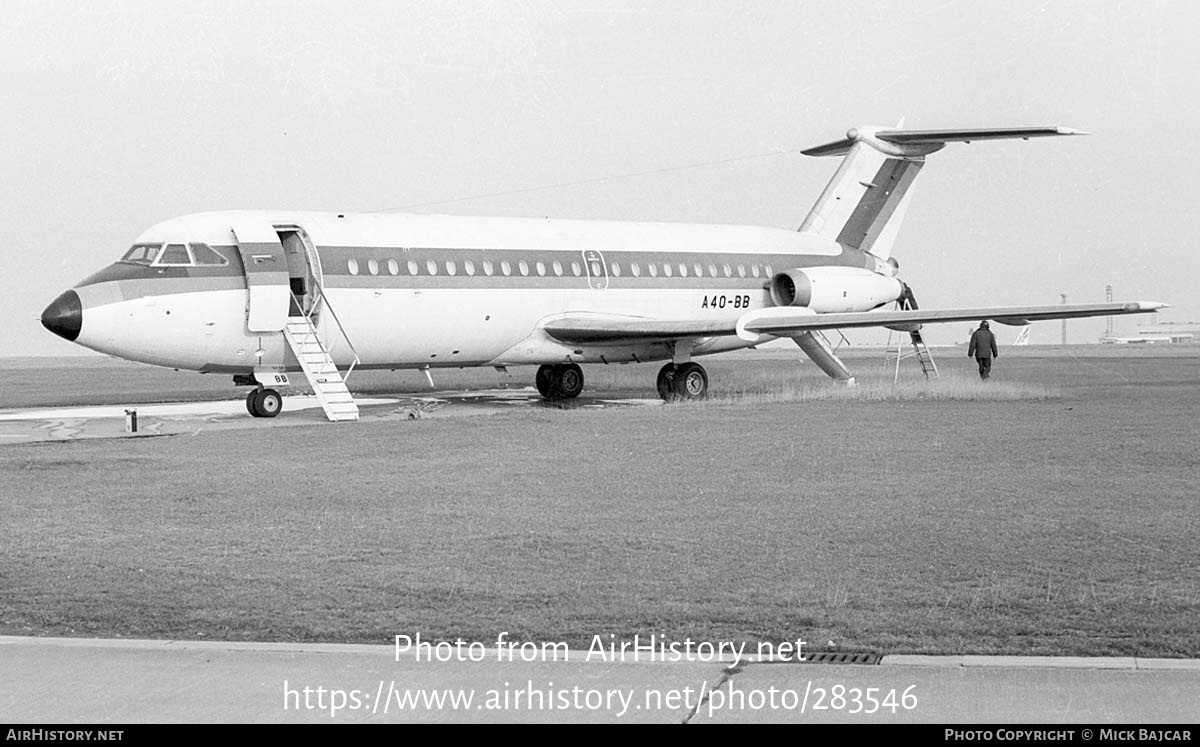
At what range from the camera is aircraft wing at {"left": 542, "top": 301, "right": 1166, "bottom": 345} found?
103ft

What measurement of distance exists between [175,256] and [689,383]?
39.8 ft

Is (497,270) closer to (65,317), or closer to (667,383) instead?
(667,383)

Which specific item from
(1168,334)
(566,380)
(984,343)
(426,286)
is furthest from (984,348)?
(1168,334)

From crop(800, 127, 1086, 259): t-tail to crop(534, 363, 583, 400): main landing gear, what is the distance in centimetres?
800

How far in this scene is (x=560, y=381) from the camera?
34625 mm

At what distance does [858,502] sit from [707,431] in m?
8.17

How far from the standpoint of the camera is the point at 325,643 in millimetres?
8383

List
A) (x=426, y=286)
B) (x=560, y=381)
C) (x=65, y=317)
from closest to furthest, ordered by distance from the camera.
→ (x=65, y=317) < (x=426, y=286) < (x=560, y=381)

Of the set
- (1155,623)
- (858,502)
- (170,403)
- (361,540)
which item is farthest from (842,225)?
(1155,623)

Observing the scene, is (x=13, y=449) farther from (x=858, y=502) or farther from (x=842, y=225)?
(x=842, y=225)

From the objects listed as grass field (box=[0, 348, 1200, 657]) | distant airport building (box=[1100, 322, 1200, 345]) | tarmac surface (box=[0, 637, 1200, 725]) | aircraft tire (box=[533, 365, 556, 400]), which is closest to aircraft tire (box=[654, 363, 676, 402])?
aircraft tire (box=[533, 365, 556, 400])

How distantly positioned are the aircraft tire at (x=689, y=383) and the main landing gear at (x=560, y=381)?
2324mm

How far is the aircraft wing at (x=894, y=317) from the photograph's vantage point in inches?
1224

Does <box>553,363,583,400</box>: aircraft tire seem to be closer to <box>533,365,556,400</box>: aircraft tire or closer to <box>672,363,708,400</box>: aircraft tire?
<box>533,365,556,400</box>: aircraft tire
